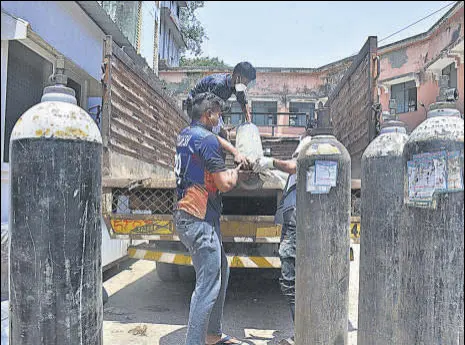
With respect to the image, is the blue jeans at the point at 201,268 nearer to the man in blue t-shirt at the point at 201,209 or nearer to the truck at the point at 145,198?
the man in blue t-shirt at the point at 201,209

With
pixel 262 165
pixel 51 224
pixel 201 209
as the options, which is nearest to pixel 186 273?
pixel 201 209

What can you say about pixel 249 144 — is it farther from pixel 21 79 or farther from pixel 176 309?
pixel 21 79

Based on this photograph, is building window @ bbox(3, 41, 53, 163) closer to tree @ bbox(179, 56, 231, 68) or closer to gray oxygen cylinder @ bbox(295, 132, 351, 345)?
tree @ bbox(179, 56, 231, 68)

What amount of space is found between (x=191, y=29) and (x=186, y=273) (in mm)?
2843

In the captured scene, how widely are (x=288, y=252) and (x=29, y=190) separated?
1960mm

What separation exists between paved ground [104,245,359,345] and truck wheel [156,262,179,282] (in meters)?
0.11

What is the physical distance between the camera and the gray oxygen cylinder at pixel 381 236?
7.47 ft

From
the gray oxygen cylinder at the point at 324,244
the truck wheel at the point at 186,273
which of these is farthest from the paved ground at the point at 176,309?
the gray oxygen cylinder at the point at 324,244

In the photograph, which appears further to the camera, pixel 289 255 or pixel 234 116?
pixel 234 116

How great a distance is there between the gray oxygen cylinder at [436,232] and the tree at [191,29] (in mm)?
1744

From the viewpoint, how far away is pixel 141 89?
4.57m

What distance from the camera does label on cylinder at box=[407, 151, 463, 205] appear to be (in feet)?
5.34

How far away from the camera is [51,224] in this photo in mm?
1642

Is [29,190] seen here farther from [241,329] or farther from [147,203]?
[241,329]
